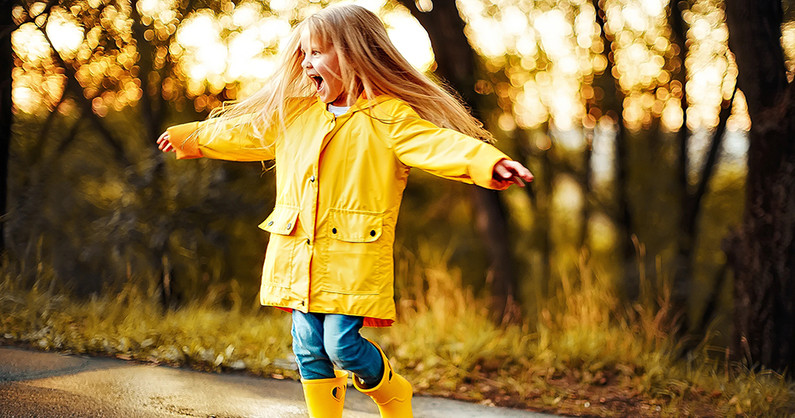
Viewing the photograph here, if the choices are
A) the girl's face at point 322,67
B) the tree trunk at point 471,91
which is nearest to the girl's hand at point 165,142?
the girl's face at point 322,67

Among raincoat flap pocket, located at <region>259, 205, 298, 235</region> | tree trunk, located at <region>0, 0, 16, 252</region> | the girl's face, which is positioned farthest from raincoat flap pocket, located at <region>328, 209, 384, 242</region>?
tree trunk, located at <region>0, 0, 16, 252</region>

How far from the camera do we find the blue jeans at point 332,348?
2.43 meters

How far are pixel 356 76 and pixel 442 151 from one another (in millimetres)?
506

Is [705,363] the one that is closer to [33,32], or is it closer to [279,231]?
[279,231]

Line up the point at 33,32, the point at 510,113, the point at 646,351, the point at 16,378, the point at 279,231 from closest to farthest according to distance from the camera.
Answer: the point at 279,231
the point at 16,378
the point at 646,351
the point at 33,32
the point at 510,113

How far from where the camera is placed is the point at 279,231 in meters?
2.54

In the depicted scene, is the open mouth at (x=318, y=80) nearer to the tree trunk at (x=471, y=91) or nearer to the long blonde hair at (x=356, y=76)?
the long blonde hair at (x=356, y=76)

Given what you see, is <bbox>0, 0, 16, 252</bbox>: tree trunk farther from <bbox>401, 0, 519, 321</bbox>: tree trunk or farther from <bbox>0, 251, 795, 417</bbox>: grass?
<bbox>401, 0, 519, 321</bbox>: tree trunk

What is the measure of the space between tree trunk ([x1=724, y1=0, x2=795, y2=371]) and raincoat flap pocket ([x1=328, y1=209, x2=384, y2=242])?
278cm

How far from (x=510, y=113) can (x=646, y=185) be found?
2.01 metres

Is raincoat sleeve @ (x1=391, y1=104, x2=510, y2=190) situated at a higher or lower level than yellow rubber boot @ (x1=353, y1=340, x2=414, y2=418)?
higher

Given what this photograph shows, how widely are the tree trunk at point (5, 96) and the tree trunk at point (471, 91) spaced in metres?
2.95

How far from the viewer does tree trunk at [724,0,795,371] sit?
13.3ft

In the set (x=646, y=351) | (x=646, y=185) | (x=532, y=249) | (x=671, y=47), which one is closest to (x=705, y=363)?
(x=646, y=351)
